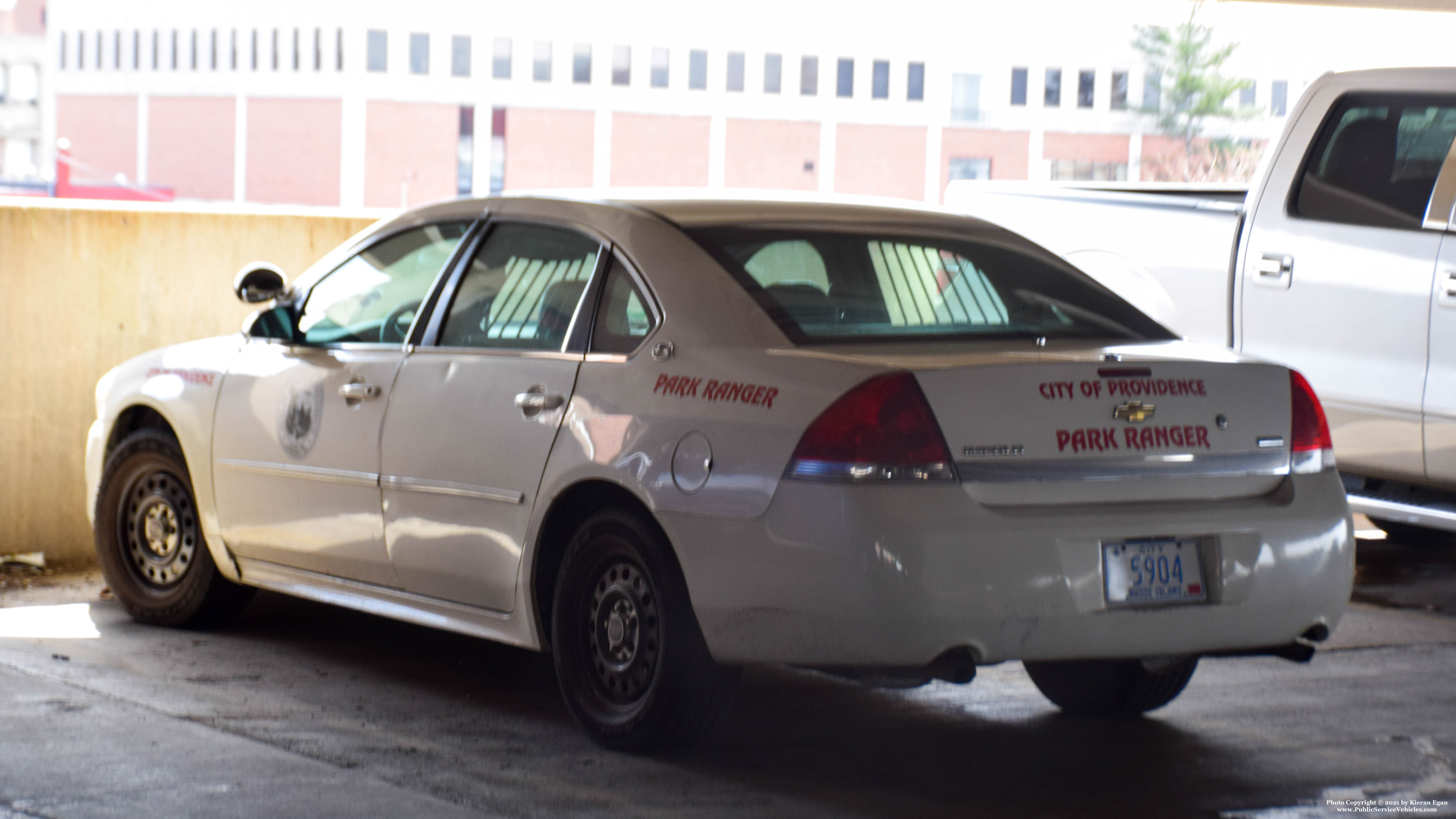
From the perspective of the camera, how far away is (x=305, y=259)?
27.9 ft

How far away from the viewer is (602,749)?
4871 millimetres

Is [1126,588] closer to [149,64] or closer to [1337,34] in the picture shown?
[1337,34]

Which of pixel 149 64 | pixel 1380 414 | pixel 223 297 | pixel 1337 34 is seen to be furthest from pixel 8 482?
pixel 149 64

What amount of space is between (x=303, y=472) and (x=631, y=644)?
1.51 m

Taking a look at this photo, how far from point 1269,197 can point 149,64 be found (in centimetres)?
12039

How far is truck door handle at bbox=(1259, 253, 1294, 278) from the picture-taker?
290 inches

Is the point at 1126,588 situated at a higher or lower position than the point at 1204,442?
lower

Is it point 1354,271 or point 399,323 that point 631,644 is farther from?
point 1354,271

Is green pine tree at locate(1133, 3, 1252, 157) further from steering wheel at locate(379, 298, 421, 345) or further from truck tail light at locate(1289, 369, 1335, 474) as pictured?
truck tail light at locate(1289, 369, 1335, 474)

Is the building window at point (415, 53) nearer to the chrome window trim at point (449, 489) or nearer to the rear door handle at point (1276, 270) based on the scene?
the rear door handle at point (1276, 270)

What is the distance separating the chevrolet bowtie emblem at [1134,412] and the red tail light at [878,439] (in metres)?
0.48

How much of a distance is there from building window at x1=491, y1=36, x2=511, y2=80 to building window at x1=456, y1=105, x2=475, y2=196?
71.0 inches

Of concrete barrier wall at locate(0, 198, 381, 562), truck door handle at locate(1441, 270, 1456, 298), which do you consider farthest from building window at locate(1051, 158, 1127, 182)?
truck door handle at locate(1441, 270, 1456, 298)

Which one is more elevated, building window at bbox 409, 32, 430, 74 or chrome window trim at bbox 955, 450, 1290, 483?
building window at bbox 409, 32, 430, 74
